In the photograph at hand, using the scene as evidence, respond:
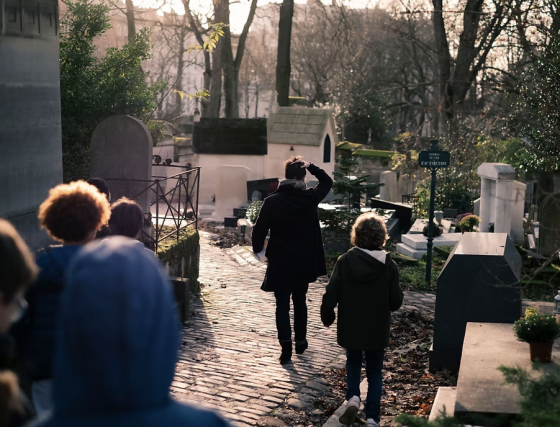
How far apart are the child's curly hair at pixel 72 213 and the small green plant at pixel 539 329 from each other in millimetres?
3455

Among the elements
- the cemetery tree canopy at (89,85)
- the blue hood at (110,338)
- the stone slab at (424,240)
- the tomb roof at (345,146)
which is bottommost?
the stone slab at (424,240)

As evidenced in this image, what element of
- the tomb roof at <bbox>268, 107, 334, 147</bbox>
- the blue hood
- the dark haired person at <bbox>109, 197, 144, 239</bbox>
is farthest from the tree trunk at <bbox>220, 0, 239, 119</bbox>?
the blue hood

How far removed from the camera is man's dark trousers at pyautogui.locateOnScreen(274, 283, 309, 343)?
7570 millimetres

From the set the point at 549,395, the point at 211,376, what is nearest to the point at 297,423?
the point at 211,376

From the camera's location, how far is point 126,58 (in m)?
12.9

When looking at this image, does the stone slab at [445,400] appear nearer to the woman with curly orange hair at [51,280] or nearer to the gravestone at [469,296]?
the gravestone at [469,296]

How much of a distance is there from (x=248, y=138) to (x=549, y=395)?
22.8 meters

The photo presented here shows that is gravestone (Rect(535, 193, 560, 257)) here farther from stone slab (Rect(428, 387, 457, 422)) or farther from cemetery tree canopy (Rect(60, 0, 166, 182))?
stone slab (Rect(428, 387, 457, 422))

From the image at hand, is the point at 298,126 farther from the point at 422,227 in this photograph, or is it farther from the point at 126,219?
the point at 126,219

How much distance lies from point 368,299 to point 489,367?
3.28 feet

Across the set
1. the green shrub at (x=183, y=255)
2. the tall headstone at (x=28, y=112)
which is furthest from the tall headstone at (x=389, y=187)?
the tall headstone at (x=28, y=112)

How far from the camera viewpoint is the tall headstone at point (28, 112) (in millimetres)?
7457

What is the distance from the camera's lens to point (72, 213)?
12.5 ft

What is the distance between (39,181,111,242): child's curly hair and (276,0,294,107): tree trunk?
2609 centimetres
